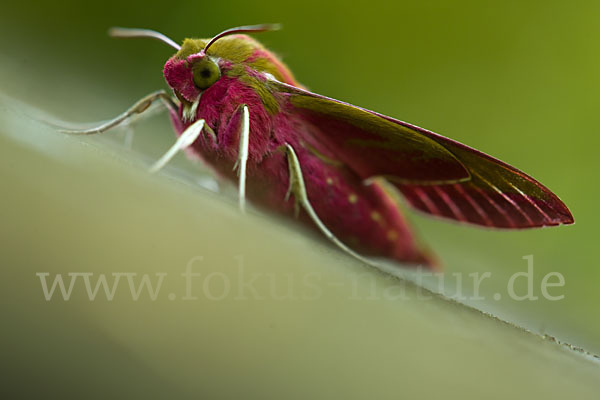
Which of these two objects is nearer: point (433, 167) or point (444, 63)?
point (433, 167)

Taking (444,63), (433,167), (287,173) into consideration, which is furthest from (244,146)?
(444,63)

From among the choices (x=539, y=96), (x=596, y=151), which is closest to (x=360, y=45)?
(x=539, y=96)

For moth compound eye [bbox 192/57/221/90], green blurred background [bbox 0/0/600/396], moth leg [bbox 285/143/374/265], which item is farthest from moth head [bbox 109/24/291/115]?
green blurred background [bbox 0/0/600/396]

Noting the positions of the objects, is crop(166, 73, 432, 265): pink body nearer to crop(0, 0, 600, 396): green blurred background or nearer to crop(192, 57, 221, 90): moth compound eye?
crop(192, 57, 221, 90): moth compound eye

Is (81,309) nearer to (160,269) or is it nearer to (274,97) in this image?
A: (160,269)

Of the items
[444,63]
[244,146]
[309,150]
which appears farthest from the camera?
[444,63]

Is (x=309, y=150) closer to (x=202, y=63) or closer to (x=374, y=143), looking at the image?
(x=374, y=143)

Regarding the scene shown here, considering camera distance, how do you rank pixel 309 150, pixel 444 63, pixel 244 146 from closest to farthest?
1. pixel 244 146
2. pixel 309 150
3. pixel 444 63

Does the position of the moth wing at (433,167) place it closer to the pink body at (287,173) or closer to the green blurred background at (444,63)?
the pink body at (287,173)
